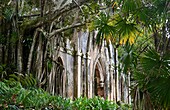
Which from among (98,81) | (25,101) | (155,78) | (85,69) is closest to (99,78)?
(98,81)

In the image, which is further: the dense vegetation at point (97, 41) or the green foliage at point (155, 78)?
the dense vegetation at point (97, 41)

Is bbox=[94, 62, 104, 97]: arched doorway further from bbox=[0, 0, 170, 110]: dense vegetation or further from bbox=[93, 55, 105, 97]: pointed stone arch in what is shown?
bbox=[0, 0, 170, 110]: dense vegetation

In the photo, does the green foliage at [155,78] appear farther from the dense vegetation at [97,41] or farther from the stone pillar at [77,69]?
the stone pillar at [77,69]

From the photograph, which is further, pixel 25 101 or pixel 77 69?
pixel 77 69

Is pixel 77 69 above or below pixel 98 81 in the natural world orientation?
above

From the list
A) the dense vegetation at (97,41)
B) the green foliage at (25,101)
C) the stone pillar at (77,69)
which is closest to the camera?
the dense vegetation at (97,41)

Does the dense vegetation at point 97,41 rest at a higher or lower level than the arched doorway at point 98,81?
higher

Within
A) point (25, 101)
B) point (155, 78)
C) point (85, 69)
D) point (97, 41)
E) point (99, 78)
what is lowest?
point (99, 78)

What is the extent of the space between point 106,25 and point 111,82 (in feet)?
28.8

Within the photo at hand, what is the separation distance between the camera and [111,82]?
46.4 feet

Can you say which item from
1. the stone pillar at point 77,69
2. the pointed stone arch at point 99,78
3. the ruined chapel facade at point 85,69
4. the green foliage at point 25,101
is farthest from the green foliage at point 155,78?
the pointed stone arch at point 99,78

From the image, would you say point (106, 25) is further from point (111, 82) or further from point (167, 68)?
point (111, 82)

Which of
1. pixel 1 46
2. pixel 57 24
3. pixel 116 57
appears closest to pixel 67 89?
pixel 57 24

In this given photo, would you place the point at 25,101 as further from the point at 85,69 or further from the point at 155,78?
the point at 85,69
